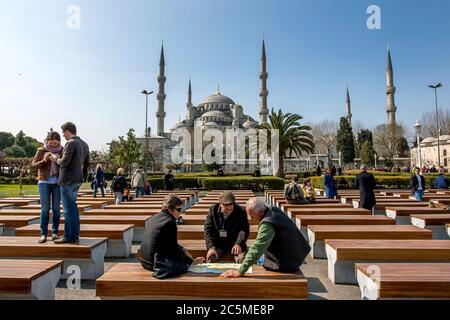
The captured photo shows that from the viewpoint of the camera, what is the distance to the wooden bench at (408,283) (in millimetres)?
3170

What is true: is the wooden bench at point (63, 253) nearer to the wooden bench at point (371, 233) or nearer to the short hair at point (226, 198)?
the short hair at point (226, 198)

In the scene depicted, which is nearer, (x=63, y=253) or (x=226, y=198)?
(x=226, y=198)

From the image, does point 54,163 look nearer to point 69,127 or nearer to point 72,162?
point 72,162

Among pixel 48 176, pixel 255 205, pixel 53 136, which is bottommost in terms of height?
pixel 255 205

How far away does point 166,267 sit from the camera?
333cm

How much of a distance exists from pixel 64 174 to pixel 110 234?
5.56 ft

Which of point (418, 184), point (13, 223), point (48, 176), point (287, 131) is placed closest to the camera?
point (48, 176)

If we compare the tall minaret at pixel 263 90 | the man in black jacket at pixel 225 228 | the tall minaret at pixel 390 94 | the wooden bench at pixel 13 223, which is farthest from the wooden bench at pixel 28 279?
the tall minaret at pixel 390 94

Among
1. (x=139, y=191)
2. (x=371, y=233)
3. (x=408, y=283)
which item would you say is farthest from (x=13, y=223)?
(x=139, y=191)

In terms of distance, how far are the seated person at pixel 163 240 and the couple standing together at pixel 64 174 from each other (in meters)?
1.67

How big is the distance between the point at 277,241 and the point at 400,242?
2.56 metres

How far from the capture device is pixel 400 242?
495 centimetres

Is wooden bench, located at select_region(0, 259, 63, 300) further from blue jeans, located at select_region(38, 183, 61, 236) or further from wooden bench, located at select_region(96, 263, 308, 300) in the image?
blue jeans, located at select_region(38, 183, 61, 236)

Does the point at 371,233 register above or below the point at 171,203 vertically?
below
